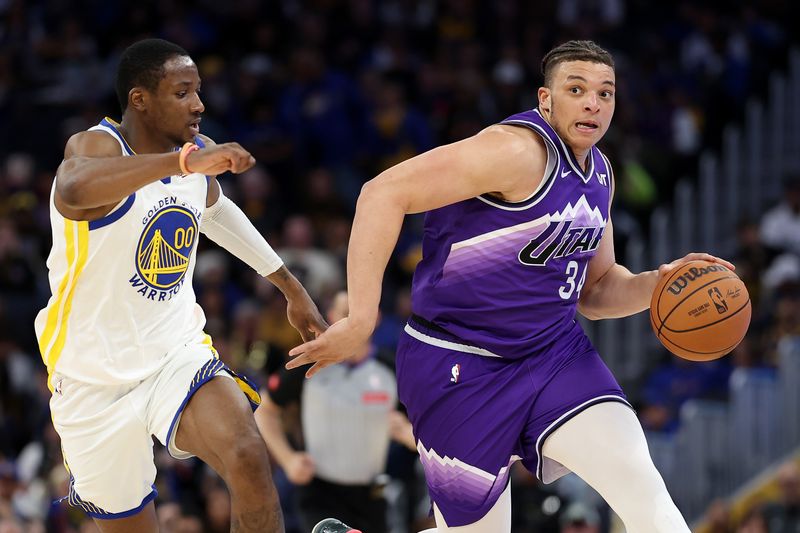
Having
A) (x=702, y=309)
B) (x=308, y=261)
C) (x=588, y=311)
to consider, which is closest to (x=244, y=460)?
(x=588, y=311)

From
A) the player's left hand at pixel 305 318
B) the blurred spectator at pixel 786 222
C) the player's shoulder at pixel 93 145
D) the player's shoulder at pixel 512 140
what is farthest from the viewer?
the blurred spectator at pixel 786 222

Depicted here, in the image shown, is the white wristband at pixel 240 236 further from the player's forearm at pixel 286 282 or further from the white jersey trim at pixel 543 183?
the white jersey trim at pixel 543 183

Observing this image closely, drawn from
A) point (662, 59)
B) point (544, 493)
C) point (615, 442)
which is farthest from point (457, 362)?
point (662, 59)

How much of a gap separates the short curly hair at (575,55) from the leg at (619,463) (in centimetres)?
137

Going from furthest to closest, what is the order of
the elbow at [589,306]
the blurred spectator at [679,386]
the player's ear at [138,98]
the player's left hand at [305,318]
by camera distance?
the blurred spectator at [679,386]
the player's left hand at [305,318]
the elbow at [589,306]
the player's ear at [138,98]

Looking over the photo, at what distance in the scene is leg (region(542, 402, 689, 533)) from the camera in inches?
193

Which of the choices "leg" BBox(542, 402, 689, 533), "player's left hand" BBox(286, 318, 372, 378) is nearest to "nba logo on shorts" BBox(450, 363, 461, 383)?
"leg" BBox(542, 402, 689, 533)

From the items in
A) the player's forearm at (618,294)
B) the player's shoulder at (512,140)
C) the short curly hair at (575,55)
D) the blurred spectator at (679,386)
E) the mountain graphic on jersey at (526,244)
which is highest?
the short curly hair at (575,55)

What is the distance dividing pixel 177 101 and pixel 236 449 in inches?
56.2

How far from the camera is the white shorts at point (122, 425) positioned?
538 centimetres

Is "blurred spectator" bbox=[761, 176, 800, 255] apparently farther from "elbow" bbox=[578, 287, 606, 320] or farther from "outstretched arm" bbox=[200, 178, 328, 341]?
"outstretched arm" bbox=[200, 178, 328, 341]

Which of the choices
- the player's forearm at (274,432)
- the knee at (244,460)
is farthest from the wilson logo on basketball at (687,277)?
the player's forearm at (274,432)

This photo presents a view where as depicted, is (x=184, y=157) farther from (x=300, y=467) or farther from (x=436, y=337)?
(x=300, y=467)

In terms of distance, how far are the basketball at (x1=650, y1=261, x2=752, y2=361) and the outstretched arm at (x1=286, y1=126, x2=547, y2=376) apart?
33.2 inches
